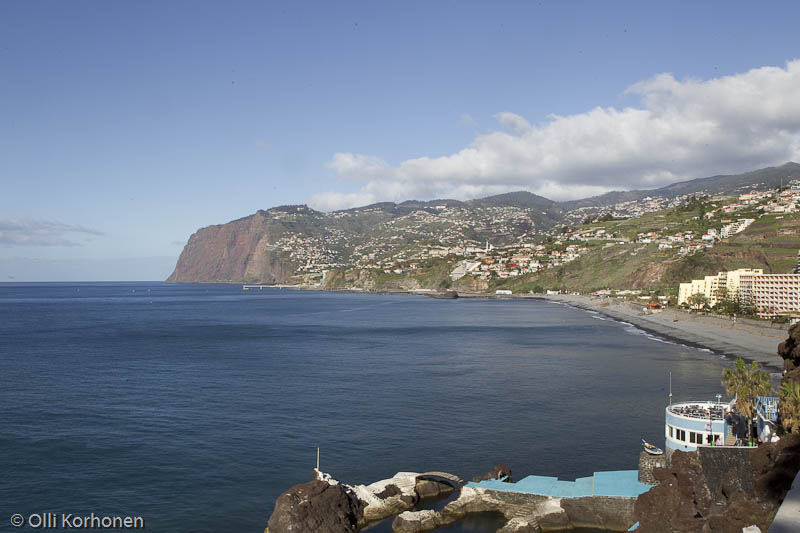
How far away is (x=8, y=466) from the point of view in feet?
80.7

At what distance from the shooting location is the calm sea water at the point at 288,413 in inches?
902

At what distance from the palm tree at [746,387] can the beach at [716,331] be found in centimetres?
2419

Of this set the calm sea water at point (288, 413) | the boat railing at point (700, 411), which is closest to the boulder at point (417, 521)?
the calm sea water at point (288, 413)

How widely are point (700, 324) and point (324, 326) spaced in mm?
52032

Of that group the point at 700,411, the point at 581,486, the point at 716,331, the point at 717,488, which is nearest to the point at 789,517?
the point at 717,488

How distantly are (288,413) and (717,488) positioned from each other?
22.9 meters

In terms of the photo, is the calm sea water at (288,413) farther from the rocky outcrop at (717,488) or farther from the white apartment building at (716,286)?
the white apartment building at (716,286)

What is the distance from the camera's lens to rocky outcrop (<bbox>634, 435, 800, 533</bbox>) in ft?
43.6

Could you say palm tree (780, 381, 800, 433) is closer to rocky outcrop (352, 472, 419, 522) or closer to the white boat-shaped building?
the white boat-shaped building

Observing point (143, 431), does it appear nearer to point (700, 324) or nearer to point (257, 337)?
point (257, 337)

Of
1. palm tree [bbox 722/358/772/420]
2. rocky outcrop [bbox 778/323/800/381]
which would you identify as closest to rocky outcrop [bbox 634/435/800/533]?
palm tree [bbox 722/358/772/420]

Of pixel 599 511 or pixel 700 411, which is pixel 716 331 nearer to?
pixel 700 411

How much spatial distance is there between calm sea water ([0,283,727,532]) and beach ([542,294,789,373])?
4.01 meters

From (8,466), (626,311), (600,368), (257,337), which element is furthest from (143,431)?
(626,311)
